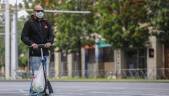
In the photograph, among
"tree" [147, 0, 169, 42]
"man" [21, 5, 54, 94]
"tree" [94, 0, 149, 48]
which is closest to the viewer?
"man" [21, 5, 54, 94]

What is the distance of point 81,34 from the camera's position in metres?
61.2

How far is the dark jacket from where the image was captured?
13.0 meters

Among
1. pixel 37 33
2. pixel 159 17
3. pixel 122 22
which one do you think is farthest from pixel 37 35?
pixel 122 22

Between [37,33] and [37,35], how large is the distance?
0.14 feet

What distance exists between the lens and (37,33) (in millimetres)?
13031

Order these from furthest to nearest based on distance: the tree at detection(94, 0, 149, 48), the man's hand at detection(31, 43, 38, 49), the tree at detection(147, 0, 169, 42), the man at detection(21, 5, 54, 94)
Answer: the tree at detection(94, 0, 149, 48) → the tree at detection(147, 0, 169, 42) → the man at detection(21, 5, 54, 94) → the man's hand at detection(31, 43, 38, 49)

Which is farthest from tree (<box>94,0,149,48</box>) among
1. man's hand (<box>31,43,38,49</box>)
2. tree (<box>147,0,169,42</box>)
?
man's hand (<box>31,43,38,49</box>)

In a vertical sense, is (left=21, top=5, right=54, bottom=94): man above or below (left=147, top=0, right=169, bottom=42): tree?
below

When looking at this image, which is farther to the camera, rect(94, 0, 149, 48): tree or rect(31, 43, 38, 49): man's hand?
rect(94, 0, 149, 48): tree

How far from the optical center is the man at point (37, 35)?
1288cm

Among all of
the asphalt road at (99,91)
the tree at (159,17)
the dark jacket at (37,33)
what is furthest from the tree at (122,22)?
the dark jacket at (37,33)

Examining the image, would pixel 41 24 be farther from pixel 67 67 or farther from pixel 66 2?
pixel 67 67

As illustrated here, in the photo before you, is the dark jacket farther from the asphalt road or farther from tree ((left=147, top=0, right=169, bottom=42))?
tree ((left=147, top=0, right=169, bottom=42))

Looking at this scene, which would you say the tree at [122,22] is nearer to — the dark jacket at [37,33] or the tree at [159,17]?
the tree at [159,17]
